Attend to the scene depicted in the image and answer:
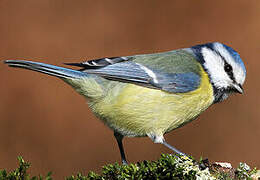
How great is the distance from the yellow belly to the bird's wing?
0.04 meters

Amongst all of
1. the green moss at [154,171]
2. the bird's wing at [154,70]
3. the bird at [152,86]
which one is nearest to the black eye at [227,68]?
the bird at [152,86]

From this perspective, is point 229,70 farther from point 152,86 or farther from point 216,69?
point 152,86

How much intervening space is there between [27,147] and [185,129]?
113 centimetres

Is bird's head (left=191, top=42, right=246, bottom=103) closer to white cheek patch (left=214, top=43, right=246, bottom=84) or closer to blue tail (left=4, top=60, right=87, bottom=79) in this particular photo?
white cheek patch (left=214, top=43, right=246, bottom=84)

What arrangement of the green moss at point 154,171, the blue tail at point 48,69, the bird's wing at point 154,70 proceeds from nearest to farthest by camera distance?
the green moss at point 154,171 < the blue tail at point 48,69 < the bird's wing at point 154,70

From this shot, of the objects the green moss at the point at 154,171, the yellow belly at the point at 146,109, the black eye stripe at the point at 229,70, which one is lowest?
the green moss at the point at 154,171

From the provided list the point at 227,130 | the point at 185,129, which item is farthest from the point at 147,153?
the point at 227,130

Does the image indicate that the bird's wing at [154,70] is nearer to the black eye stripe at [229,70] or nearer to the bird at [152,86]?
the bird at [152,86]

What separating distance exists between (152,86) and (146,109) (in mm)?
116

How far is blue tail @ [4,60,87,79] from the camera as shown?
169 cm

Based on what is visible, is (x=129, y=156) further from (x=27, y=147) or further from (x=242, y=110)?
(x=242, y=110)

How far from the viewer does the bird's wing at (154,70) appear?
1.80 metres

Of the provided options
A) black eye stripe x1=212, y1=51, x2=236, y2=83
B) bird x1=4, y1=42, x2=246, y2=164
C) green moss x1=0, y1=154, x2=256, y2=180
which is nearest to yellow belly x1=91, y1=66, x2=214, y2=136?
bird x1=4, y1=42, x2=246, y2=164

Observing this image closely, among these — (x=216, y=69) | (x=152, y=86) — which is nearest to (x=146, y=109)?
(x=152, y=86)
